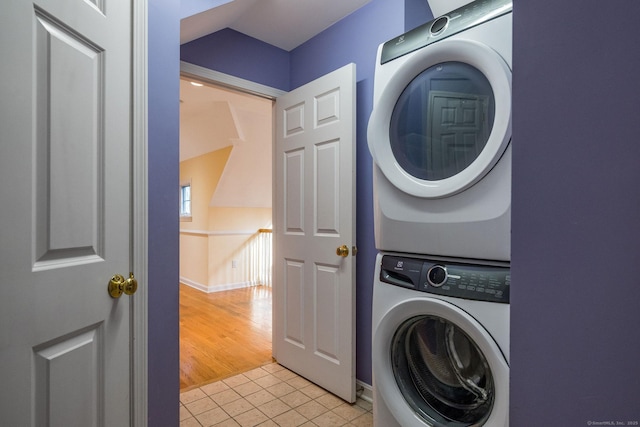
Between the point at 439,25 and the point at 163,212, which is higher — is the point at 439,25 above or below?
above

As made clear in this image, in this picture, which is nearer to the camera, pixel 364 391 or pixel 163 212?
pixel 163 212

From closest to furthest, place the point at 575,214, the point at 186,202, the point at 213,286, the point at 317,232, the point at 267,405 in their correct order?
the point at 575,214 → the point at 267,405 → the point at 317,232 → the point at 213,286 → the point at 186,202

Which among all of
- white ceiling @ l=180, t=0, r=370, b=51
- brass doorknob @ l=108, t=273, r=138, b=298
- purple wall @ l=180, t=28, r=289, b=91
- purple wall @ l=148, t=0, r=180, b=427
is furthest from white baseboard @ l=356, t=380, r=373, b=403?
white ceiling @ l=180, t=0, r=370, b=51

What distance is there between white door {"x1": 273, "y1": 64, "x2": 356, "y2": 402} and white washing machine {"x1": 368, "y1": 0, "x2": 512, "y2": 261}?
622 mm

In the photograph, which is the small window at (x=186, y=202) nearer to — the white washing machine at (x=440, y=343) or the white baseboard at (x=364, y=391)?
the white baseboard at (x=364, y=391)

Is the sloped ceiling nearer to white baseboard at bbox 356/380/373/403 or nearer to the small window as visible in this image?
the small window

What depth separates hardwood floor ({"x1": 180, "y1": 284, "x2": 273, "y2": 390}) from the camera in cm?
230

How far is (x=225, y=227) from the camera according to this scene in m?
4.73

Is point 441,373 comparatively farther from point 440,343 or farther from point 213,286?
point 213,286

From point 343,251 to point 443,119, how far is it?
3.22 feet

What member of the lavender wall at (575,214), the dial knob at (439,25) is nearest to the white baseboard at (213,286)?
the dial knob at (439,25)

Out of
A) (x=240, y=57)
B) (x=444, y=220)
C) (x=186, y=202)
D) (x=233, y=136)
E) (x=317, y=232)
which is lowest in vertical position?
(x=317, y=232)

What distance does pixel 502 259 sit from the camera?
94 cm

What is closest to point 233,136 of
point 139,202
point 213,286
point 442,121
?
point 213,286
